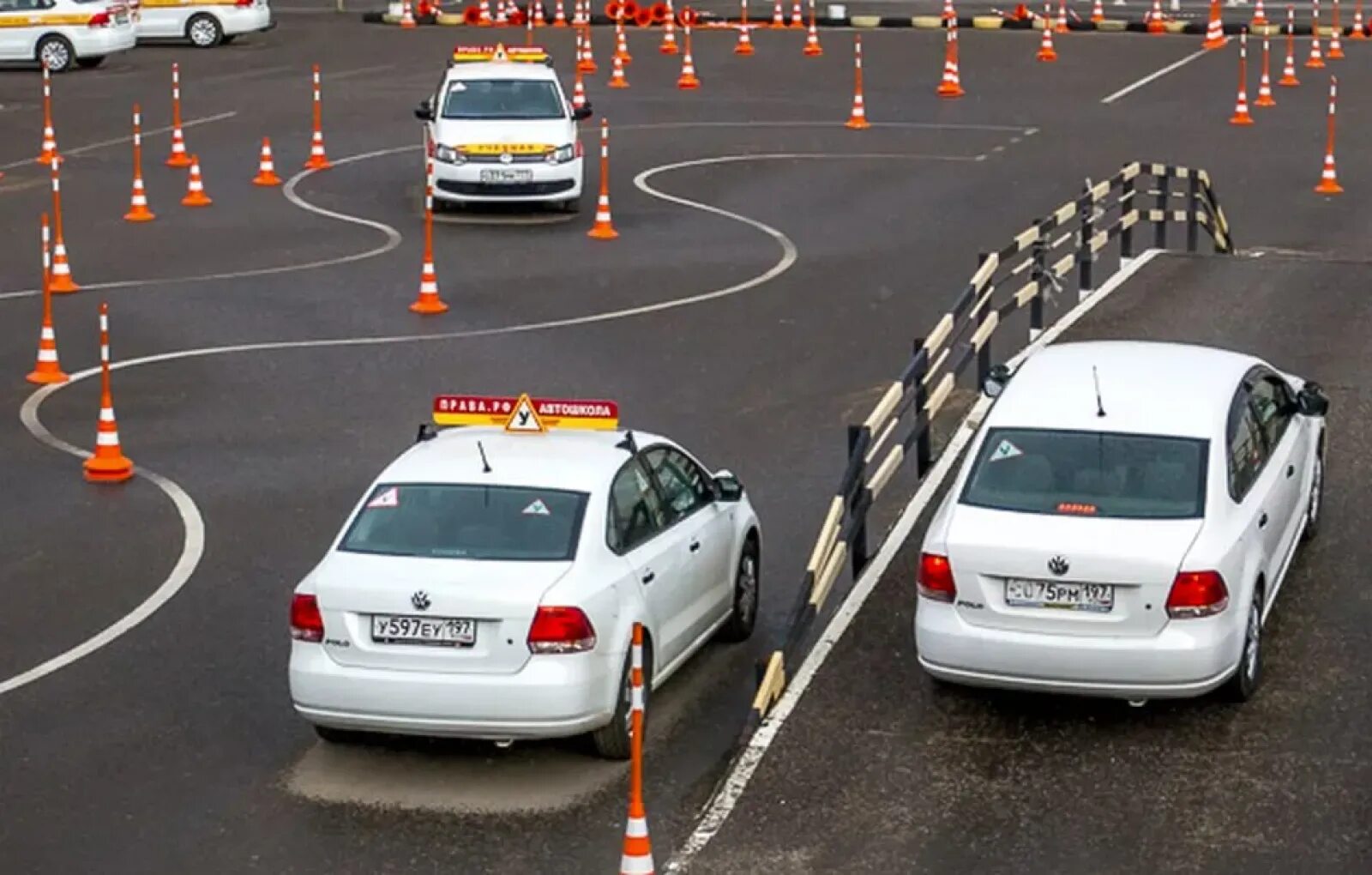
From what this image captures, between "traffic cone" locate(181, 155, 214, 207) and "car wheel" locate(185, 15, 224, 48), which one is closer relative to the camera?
Answer: "traffic cone" locate(181, 155, 214, 207)

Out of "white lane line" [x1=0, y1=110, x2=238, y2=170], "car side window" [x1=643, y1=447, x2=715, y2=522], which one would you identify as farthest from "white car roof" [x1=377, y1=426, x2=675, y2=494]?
"white lane line" [x1=0, y1=110, x2=238, y2=170]

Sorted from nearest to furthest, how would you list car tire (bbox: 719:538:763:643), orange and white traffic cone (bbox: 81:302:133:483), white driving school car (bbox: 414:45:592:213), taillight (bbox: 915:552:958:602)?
taillight (bbox: 915:552:958:602)
car tire (bbox: 719:538:763:643)
orange and white traffic cone (bbox: 81:302:133:483)
white driving school car (bbox: 414:45:592:213)

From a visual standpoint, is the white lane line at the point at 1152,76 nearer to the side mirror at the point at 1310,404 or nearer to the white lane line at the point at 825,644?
the white lane line at the point at 825,644

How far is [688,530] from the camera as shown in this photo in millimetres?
13516

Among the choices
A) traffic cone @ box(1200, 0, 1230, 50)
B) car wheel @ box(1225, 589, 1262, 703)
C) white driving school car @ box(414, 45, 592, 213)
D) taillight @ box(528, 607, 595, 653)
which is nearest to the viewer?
taillight @ box(528, 607, 595, 653)

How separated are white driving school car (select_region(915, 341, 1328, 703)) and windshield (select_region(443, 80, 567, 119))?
17.3 meters

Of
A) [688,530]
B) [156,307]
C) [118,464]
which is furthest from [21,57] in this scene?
[688,530]

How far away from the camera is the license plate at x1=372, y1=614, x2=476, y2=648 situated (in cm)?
1197

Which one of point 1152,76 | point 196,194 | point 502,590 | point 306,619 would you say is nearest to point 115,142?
point 196,194

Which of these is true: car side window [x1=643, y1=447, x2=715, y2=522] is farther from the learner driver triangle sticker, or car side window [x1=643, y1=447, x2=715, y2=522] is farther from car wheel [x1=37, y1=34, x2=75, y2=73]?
car wheel [x1=37, y1=34, x2=75, y2=73]

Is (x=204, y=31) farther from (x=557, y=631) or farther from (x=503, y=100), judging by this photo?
(x=557, y=631)

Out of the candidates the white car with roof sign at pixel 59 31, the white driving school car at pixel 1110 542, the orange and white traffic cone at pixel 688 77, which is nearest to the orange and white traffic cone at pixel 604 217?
the orange and white traffic cone at pixel 688 77

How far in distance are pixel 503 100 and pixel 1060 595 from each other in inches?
766

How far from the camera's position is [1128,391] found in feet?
45.2
